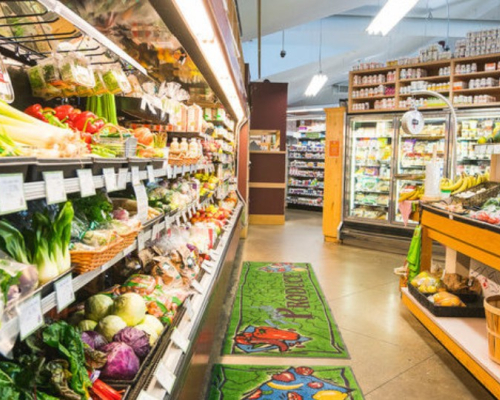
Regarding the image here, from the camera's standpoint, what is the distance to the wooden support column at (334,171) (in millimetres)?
8203

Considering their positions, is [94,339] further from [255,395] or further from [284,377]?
[284,377]

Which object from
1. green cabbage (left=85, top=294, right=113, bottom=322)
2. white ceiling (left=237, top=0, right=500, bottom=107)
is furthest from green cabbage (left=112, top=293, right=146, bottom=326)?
white ceiling (left=237, top=0, right=500, bottom=107)

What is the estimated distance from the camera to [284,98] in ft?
35.0

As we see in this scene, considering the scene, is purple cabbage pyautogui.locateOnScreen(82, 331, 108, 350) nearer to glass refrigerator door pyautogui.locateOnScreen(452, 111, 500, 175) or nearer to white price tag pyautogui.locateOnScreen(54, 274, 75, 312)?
white price tag pyautogui.locateOnScreen(54, 274, 75, 312)

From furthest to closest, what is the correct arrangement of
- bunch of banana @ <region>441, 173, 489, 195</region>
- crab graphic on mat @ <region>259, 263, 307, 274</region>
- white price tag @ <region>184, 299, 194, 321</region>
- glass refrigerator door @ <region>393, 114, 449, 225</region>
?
1. glass refrigerator door @ <region>393, 114, 449, 225</region>
2. crab graphic on mat @ <region>259, 263, 307, 274</region>
3. bunch of banana @ <region>441, 173, 489, 195</region>
4. white price tag @ <region>184, 299, 194, 321</region>

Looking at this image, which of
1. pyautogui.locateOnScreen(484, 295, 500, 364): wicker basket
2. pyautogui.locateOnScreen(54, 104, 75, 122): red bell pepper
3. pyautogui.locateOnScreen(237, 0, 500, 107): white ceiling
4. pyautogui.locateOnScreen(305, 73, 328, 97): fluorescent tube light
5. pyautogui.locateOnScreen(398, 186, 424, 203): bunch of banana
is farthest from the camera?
pyautogui.locateOnScreen(305, 73, 328, 97): fluorescent tube light

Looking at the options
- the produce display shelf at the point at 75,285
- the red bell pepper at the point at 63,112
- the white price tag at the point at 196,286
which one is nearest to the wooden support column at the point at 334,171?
the white price tag at the point at 196,286

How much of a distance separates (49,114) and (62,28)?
2.42 ft

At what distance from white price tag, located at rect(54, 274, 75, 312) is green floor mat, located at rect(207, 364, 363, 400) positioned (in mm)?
1777

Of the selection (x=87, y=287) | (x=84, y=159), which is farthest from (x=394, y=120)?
(x=84, y=159)

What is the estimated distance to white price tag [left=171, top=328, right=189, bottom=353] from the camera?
2070 mm

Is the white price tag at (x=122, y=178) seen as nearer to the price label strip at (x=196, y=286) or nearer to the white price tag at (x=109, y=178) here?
the white price tag at (x=109, y=178)

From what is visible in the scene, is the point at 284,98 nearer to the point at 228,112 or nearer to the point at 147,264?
the point at 228,112

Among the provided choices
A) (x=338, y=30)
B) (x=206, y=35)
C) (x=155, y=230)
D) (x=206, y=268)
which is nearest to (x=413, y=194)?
(x=206, y=268)
